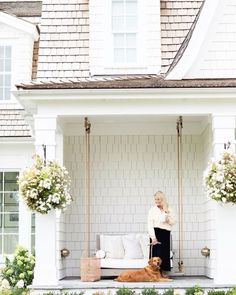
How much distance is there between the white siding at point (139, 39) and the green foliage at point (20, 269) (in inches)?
161

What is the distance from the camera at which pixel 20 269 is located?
54.4 feet

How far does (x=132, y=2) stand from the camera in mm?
17109

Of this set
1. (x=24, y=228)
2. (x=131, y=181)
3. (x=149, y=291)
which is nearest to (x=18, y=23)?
(x=24, y=228)

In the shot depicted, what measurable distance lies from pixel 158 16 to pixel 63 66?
233cm

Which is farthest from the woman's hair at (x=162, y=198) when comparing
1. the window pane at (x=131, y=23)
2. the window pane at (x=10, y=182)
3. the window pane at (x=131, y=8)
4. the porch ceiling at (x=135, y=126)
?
the window pane at (x=10, y=182)

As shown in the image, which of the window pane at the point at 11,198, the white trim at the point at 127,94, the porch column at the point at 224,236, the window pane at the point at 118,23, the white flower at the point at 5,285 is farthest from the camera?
the window pane at the point at 11,198

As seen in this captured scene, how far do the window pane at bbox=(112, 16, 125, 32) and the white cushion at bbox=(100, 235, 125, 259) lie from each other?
447 cm

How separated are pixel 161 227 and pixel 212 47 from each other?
3.64 metres

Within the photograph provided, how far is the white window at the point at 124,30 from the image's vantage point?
1673cm

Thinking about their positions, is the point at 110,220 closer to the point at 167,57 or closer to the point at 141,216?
the point at 141,216

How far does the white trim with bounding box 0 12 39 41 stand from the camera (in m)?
19.2

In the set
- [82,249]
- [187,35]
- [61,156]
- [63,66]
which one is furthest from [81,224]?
[187,35]

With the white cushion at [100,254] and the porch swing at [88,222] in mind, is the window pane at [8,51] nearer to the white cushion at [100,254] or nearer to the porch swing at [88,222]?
the porch swing at [88,222]

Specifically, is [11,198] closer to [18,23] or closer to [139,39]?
[18,23]
